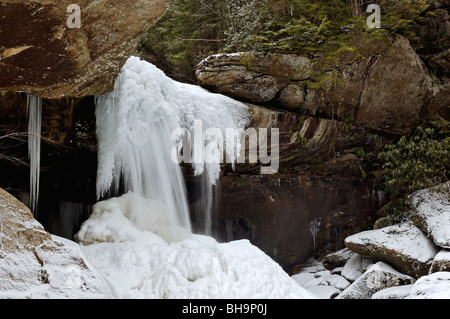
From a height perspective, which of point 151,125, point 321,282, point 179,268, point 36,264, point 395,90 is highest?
point 395,90

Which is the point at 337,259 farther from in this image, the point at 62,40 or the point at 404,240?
the point at 62,40

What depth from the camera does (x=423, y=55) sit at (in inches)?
451

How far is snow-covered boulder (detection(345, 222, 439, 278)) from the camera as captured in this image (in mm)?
8344

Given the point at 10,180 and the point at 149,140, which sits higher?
the point at 149,140

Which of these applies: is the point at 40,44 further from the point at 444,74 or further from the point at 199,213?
the point at 444,74

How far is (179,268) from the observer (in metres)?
5.92

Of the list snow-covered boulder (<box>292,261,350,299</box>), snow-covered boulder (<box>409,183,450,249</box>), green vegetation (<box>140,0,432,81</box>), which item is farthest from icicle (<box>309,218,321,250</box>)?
green vegetation (<box>140,0,432,81</box>)

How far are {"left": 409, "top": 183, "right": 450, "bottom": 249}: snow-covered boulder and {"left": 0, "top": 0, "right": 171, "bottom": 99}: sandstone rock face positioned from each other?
7.42 m

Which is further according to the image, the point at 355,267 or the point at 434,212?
the point at 355,267

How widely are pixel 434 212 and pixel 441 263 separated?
1718 mm

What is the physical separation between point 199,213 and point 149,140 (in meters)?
4.02

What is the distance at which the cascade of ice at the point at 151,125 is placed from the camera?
8055mm

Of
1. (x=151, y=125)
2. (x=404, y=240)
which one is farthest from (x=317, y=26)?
(x=404, y=240)
